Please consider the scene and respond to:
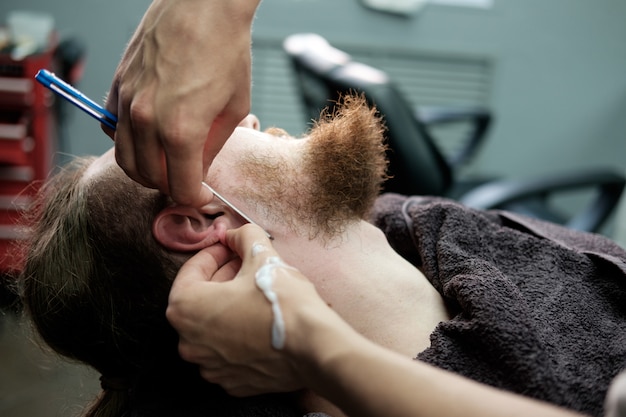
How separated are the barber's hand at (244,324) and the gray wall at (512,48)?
287 centimetres

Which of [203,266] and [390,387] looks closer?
[390,387]

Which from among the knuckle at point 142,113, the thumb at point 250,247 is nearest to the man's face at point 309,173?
the thumb at point 250,247

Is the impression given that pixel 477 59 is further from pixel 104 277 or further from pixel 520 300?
pixel 104 277

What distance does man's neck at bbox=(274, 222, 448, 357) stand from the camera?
3.48ft

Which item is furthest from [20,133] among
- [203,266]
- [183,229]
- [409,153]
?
[203,266]

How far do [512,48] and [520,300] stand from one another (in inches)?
115

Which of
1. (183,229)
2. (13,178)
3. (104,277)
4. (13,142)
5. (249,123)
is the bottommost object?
(13,178)

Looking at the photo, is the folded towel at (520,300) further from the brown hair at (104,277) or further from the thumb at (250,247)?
the brown hair at (104,277)

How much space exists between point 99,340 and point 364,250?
50 centimetres

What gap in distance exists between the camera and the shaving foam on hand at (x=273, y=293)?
745 millimetres

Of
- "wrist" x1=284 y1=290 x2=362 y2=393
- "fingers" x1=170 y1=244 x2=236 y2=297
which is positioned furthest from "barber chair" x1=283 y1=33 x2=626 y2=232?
"wrist" x1=284 y1=290 x2=362 y2=393

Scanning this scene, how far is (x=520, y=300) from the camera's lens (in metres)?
0.98

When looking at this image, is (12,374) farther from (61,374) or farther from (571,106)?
(571,106)

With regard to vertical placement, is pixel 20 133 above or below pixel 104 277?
below
